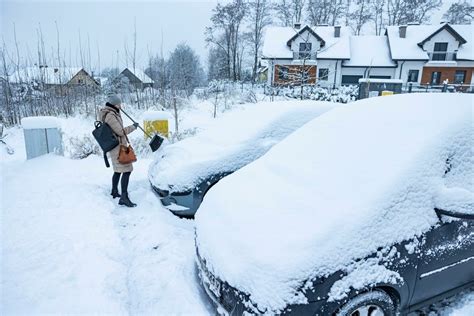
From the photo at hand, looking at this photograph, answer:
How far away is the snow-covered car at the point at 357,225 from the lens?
6.18ft

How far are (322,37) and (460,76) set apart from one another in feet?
42.6

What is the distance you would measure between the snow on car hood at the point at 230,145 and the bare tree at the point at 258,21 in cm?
3306

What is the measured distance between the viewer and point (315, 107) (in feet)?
14.7

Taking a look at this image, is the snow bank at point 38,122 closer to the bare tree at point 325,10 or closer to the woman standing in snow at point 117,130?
the woman standing in snow at point 117,130

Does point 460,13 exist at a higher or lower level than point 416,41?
higher

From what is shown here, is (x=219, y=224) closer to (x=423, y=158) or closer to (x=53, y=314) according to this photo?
(x=53, y=314)

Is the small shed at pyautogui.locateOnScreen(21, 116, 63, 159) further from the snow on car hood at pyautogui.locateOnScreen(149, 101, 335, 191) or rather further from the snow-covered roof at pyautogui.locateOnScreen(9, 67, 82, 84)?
the snow-covered roof at pyautogui.locateOnScreen(9, 67, 82, 84)

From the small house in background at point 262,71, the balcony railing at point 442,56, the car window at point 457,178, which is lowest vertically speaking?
the car window at point 457,178

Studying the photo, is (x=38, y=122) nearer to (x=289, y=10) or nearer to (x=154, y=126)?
(x=154, y=126)

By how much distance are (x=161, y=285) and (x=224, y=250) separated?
944mm

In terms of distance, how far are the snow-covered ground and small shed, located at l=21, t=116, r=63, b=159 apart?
1.01 metres

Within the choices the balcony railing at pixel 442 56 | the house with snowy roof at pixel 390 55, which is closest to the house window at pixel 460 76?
the house with snowy roof at pixel 390 55

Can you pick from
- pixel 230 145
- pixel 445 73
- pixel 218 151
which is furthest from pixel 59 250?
pixel 445 73

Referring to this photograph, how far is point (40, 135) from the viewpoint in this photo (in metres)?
5.86
